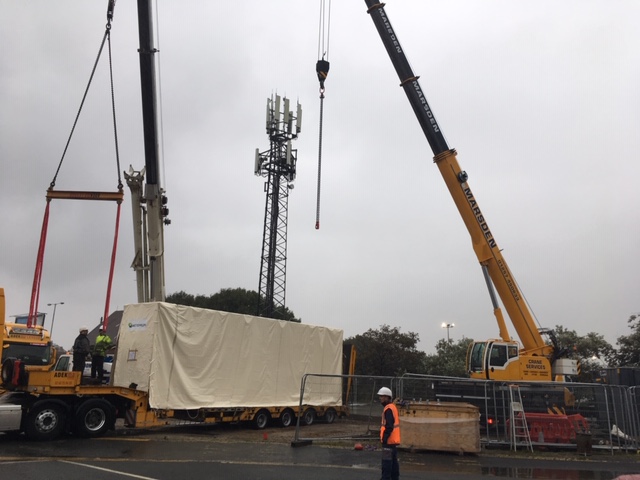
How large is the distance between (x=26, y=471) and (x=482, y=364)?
12.6m

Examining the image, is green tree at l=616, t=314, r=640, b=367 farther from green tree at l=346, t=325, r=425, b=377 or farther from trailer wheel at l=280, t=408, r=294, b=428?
trailer wheel at l=280, t=408, r=294, b=428

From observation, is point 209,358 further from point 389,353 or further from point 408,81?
point 389,353

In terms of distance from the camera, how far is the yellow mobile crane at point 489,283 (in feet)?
54.7

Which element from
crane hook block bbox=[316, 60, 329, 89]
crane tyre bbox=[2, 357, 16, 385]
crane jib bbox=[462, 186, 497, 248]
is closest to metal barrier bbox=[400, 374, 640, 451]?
crane jib bbox=[462, 186, 497, 248]

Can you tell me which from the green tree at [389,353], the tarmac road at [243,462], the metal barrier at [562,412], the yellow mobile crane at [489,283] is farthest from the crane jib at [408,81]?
the green tree at [389,353]

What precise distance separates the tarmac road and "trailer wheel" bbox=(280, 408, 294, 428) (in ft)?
11.9

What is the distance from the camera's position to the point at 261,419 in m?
16.8

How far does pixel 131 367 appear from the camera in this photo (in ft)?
47.5

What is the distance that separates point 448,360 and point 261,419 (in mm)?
28631

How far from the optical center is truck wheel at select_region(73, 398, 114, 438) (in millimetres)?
13156

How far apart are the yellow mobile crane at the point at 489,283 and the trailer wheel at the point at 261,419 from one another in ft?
21.5

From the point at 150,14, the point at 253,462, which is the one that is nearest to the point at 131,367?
the point at 253,462

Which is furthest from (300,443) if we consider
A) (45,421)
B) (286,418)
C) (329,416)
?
(329,416)

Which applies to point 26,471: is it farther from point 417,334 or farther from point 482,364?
point 417,334
